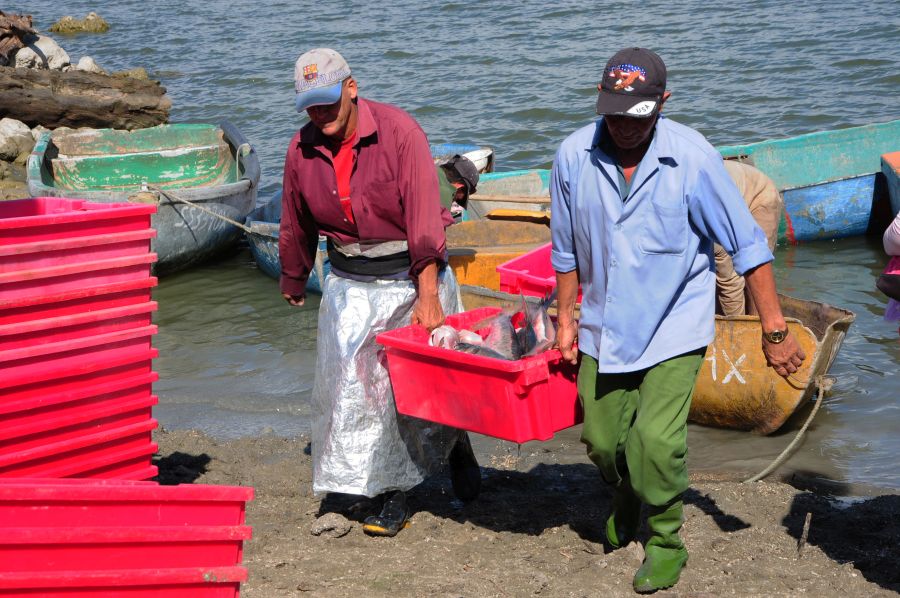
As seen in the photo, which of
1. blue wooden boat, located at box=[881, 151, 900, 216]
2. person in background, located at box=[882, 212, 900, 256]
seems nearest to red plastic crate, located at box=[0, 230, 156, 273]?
person in background, located at box=[882, 212, 900, 256]

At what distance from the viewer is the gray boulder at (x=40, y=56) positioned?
66.4 ft

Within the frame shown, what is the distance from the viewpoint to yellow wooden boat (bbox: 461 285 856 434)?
682cm

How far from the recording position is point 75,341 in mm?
4844

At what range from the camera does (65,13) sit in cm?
3509

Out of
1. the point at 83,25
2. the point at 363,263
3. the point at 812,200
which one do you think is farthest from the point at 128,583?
the point at 83,25

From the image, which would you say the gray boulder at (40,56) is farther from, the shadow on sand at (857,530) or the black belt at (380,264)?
the shadow on sand at (857,530)

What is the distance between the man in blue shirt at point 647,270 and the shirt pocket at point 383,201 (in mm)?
759

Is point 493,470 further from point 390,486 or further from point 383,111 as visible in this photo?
point 383,111

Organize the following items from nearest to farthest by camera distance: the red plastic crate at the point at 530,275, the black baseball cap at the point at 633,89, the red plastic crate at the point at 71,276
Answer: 1. the black baseball cap at the point at 633,89
2. the red plastic crate at the point at 71,276
3. the red plastic crate at the point at 530,275

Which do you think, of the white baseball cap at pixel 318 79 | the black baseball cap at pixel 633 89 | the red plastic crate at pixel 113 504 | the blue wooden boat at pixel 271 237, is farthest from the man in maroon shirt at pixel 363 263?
the blue wooden boat at pixel 271 237

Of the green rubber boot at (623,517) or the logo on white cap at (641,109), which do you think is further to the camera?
the green rubber boot at (623,517)

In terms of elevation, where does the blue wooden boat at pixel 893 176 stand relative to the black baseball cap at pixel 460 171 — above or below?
below

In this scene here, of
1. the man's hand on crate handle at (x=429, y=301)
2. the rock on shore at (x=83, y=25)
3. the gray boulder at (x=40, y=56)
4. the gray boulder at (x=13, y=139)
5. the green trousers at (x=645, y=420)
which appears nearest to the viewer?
the green trousers at (x=645, y=420)

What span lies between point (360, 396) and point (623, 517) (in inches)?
48.7
